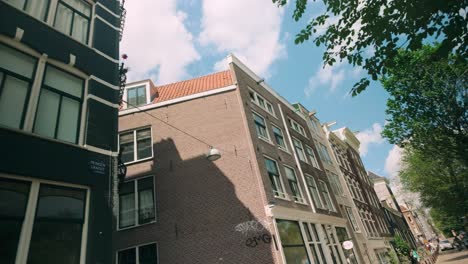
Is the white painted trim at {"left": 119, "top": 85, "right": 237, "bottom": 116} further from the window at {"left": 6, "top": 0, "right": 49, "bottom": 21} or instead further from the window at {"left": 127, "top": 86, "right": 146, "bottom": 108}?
the window at {"left": 6, "top": 0, "right": 49, "bottom": 21}

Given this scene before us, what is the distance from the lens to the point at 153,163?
14320 millimetres

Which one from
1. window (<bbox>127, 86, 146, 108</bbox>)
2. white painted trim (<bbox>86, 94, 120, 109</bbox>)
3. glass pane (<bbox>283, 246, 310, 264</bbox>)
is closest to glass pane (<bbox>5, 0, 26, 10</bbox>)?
white painted trim (<bbox>86, 94, 120, 109</bbox>)

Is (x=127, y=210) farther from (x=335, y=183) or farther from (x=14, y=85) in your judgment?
(x=335, y=183)

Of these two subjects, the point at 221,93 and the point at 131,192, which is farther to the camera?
the point at 221,93

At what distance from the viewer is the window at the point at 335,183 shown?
79.3 feet

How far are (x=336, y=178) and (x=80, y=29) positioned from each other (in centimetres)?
2387

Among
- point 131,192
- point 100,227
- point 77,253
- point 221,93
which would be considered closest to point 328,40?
point 100,227

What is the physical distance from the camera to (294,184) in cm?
1698

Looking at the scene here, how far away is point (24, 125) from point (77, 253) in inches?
116

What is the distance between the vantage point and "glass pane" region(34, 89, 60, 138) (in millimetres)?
6391

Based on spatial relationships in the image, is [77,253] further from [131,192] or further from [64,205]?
[131,192]

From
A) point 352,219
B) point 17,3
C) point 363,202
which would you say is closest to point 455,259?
Answer: point 363,202

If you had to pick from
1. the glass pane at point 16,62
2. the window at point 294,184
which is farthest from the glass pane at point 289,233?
the glass pane at point 16,62

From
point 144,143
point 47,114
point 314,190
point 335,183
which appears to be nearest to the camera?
point 47,114
